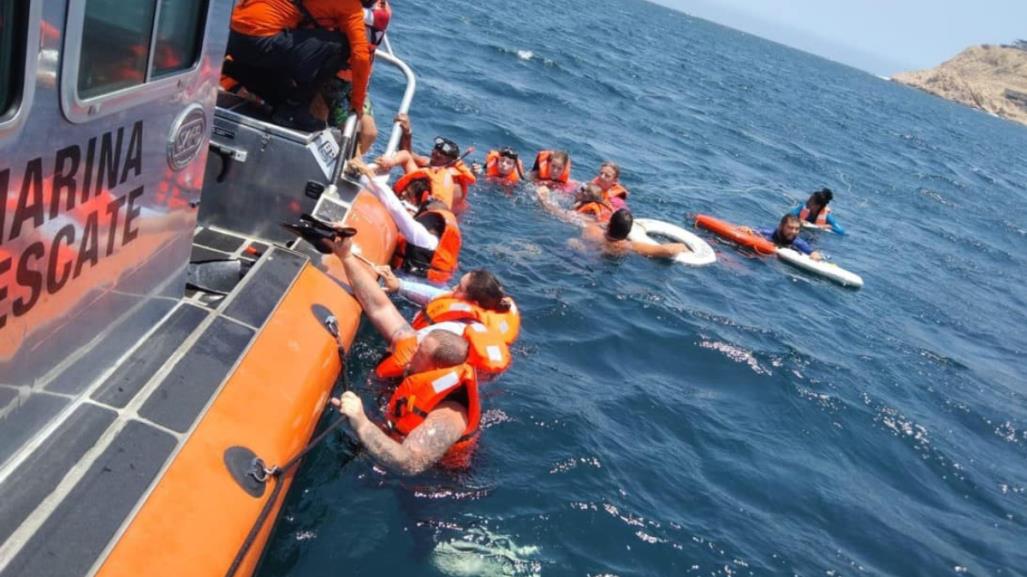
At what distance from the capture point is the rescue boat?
2.22 meters

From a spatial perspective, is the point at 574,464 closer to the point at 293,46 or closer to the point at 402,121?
the point at 293,46

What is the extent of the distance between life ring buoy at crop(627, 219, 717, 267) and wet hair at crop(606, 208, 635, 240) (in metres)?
0.57

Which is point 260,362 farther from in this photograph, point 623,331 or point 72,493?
point 623,331

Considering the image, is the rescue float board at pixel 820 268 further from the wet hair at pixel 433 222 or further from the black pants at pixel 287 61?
the black pants at pixel 287 61

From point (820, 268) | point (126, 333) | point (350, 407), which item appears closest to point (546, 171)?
point (820, 268)

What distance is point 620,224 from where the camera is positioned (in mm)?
9211

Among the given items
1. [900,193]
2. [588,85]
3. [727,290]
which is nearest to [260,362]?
[727,290]

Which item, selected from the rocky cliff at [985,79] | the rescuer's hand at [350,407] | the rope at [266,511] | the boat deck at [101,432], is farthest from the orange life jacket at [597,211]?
the rocky cliff at [985,79]

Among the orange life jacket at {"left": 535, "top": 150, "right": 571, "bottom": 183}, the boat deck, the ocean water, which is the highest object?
the boat deck

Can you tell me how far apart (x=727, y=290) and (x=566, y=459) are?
17.0ft

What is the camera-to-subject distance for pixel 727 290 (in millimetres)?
9922

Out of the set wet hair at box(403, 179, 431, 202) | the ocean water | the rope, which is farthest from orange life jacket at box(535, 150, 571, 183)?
the rope

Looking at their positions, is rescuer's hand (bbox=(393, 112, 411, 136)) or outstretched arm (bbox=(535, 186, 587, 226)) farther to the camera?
outstretched arm (bbox=(535, 186, 587, 226))

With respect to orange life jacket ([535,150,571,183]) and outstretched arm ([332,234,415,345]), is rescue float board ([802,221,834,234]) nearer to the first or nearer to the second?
orange life jacket ([535,150,571,183])
